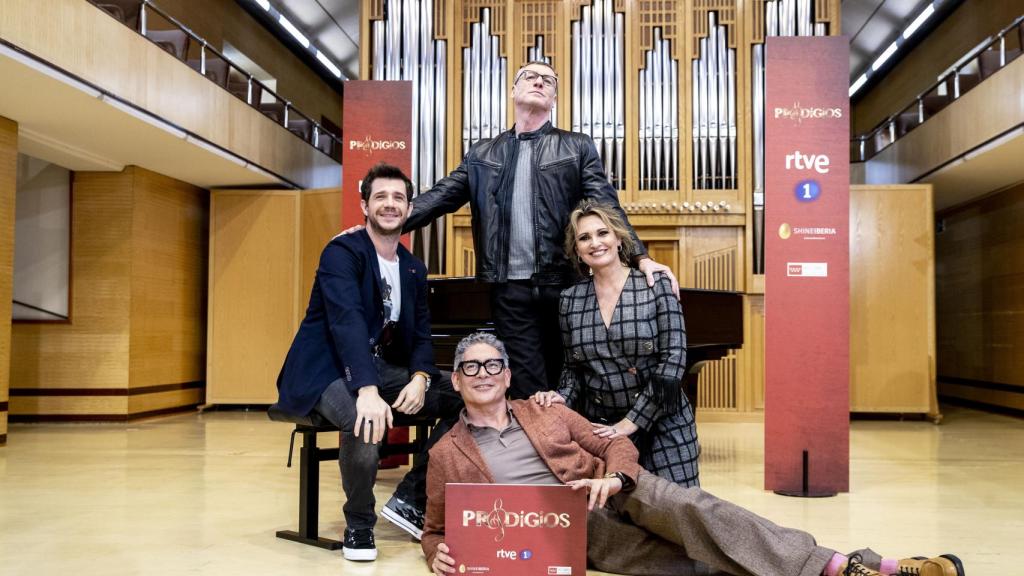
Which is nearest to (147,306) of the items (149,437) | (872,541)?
(149,437)

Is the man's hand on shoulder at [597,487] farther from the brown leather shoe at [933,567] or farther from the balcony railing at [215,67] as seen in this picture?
the balcony railing at [215,67]

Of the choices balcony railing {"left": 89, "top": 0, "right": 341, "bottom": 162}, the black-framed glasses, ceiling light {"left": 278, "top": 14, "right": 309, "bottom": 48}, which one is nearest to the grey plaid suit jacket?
the black-framed glasses

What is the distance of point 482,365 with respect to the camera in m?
2.55

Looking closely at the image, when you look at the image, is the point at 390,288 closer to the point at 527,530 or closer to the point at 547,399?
the point at 547,399

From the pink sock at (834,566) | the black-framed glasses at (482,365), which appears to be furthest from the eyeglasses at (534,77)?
the pink sock at (834,566)

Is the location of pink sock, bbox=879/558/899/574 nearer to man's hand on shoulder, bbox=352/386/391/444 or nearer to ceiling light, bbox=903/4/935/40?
man's hand on shoulder, bbox=352/386/391/444

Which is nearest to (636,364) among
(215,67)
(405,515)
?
(405,515)

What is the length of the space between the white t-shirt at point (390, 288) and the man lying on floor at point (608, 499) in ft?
1.62

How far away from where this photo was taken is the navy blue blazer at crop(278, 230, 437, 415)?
278cm

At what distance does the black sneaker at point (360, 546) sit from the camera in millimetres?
2777

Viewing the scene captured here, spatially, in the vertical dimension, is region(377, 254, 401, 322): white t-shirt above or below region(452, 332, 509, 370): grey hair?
above

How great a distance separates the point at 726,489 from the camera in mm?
4273

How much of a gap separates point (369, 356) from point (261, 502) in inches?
58.0

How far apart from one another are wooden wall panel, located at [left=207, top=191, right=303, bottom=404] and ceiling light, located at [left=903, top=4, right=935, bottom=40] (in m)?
7.63
